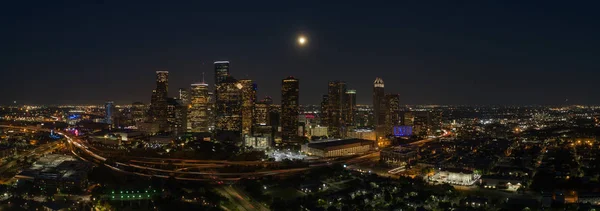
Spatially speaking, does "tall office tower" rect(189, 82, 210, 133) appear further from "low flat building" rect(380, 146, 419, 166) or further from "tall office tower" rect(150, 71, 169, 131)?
"low flat building" rect(380, 146, 419, 166)

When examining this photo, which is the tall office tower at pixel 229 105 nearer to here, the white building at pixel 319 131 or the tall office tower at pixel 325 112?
the white building at pixel 319 131

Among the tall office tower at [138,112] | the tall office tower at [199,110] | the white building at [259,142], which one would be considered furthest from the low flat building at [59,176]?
the tall office tower at [138,112]

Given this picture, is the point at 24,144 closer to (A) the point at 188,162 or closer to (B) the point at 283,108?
(A) the point at 188,162

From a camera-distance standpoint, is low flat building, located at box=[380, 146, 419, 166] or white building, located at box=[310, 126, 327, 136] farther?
white building, located at box=[310, 126, 327, 136]

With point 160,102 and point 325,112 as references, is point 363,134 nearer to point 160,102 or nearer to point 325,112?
point 325,112

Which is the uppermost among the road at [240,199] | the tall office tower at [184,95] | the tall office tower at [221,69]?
the tall office tower at [221,69]

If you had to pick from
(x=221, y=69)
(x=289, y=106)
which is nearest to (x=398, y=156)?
(x=289, y=106)

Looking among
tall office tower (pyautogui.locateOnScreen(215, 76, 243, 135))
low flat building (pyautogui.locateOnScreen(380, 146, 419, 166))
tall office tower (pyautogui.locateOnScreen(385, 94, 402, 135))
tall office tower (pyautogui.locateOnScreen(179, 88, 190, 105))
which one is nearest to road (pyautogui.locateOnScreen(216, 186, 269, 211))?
low flat building (pyautogui.locateOnScreen(380, 146, 419, 166))
